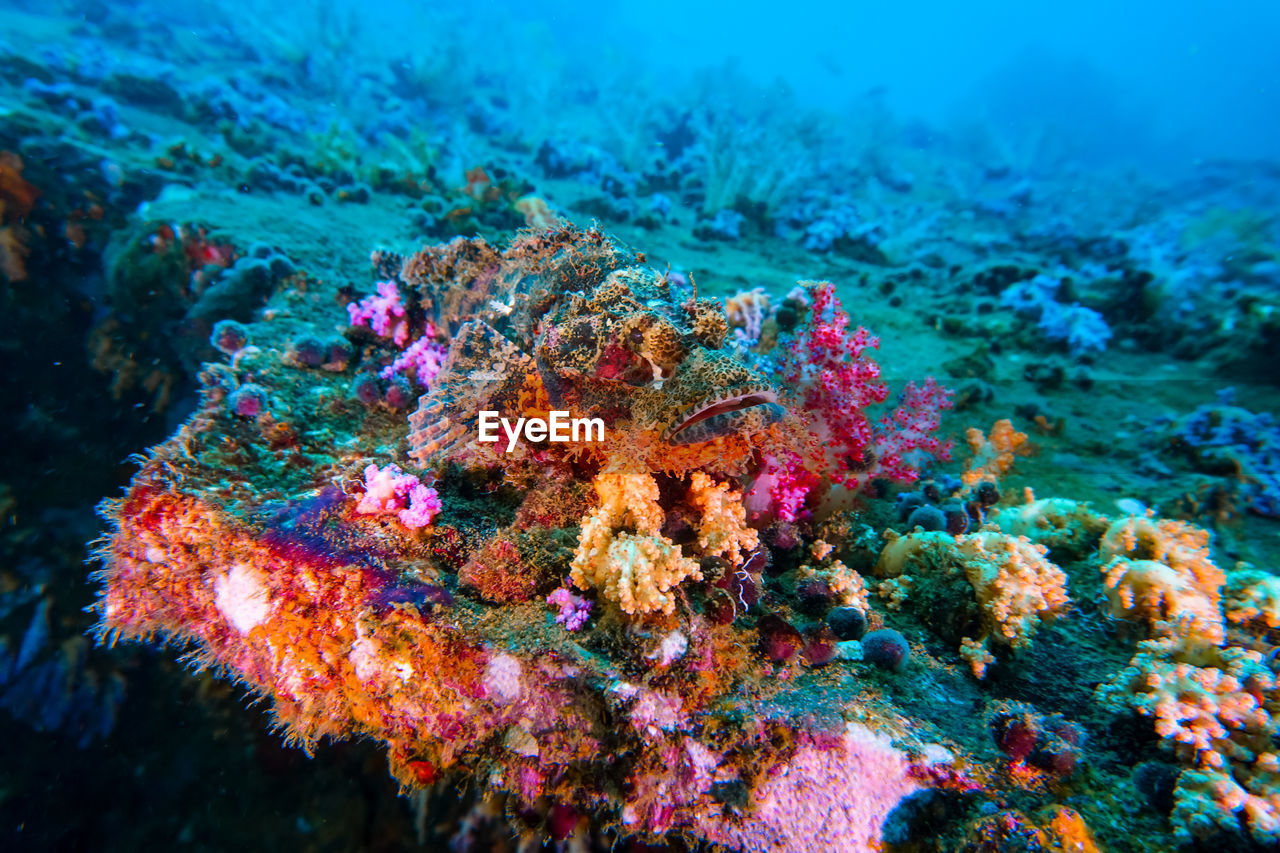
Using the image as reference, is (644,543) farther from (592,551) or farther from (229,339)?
(229,339)

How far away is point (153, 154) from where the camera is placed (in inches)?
456

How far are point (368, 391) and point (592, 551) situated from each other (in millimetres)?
3494

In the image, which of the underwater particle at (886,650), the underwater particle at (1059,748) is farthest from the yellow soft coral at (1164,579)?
the underwater particle at (886,650)

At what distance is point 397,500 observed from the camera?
3.67 m

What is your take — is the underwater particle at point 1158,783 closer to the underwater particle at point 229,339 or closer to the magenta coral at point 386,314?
the magenta coral at point 386,314

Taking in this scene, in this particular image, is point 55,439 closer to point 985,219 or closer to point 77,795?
point 77,795

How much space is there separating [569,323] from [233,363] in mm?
4137

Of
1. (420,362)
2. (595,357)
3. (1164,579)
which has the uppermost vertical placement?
(595,357)

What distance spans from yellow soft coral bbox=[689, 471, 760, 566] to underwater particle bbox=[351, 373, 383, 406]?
3.64m

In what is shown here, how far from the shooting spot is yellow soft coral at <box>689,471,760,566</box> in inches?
130

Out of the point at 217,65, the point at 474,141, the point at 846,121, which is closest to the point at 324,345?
the point at 474,141

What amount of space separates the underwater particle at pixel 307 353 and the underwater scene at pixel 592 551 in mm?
38

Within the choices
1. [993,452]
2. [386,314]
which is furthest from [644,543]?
[993,452]

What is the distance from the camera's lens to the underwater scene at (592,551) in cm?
271
